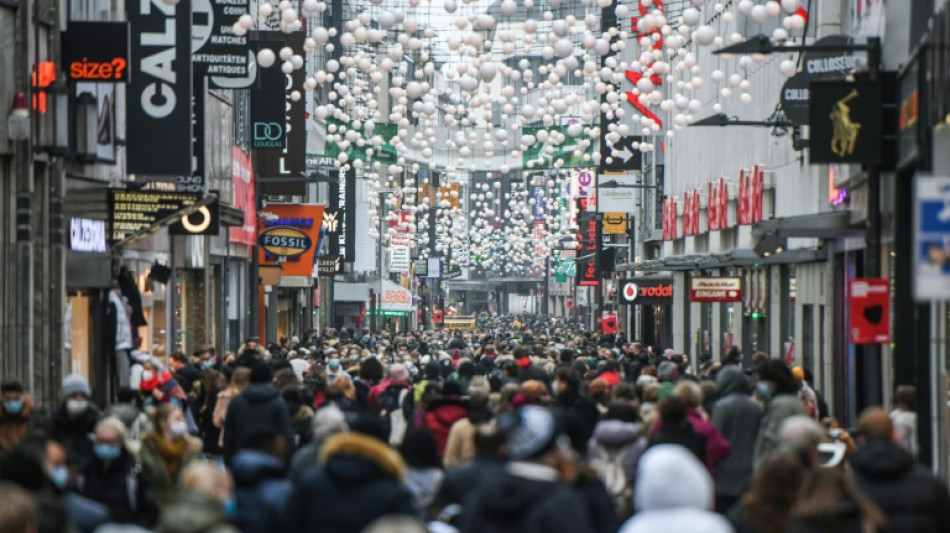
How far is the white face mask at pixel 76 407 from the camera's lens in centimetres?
1307

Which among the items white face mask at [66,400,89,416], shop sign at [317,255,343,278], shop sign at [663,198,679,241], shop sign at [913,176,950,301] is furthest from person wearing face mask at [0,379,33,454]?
shop sign at [317,255,343,278]

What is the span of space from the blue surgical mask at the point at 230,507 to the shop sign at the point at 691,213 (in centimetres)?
4104

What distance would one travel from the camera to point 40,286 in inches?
877

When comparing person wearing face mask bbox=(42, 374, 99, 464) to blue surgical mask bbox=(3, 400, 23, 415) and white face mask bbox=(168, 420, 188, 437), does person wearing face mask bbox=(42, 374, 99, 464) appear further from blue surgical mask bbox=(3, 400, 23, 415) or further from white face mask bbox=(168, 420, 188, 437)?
blue surgical mask bbox=(3, 400, 23, 415)

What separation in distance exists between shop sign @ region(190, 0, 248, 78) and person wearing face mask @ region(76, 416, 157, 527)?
19703 mm

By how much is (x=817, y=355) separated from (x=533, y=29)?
10708mm

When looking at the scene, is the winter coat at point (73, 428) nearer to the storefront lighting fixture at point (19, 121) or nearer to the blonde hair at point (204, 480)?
the blonde hair at point (204, 480)

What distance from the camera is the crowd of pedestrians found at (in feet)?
26.1

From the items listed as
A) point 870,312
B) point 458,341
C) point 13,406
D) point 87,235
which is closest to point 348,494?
point 13,406

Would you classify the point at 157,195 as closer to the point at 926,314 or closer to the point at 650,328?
the point at 926,314

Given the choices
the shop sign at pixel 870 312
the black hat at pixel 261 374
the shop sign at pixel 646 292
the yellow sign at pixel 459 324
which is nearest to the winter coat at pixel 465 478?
the black hat at pixel 261 374

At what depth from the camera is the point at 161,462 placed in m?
12.5

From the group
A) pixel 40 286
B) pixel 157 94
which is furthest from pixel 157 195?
pixel 40 286

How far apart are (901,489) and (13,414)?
24.4 ft
